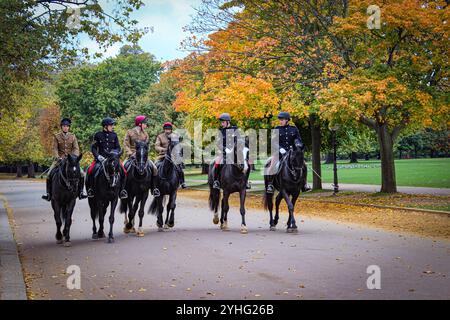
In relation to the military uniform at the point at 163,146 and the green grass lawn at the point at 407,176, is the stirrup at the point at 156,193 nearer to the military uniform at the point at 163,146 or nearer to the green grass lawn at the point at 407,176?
the military uniform at the point at 163,146

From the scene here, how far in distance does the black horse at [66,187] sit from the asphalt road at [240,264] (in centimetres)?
56

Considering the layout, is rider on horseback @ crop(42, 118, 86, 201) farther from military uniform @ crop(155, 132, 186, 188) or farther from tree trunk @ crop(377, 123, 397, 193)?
tree trunk @ crop(377, 123, 397, 193)

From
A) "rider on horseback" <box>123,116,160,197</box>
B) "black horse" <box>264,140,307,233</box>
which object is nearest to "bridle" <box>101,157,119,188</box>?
"rider on horseback" <box>123,116,160,197</box>

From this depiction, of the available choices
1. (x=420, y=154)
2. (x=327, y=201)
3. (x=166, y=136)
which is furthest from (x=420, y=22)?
(x=420, y=154)

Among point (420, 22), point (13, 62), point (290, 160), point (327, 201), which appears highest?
point (420, 22)

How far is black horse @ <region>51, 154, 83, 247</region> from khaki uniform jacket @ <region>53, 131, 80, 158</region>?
0.81 metres

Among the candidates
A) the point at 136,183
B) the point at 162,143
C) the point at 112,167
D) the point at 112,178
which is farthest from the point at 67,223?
the point at 162,143

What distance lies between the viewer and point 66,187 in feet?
46.4

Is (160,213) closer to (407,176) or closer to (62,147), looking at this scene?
(62,147)

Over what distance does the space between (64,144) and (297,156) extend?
5.76 metres

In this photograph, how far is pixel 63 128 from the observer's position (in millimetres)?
15000
